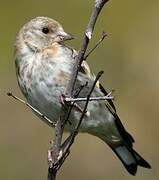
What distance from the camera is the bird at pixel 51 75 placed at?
6.26 metres

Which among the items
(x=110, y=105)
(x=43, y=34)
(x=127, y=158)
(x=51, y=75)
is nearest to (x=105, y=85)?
(x=127, y=158)

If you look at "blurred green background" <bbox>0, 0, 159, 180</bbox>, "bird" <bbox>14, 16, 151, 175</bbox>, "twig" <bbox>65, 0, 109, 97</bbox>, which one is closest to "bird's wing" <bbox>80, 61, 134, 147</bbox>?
"bird" <bbox>14, 16, 151, 175</bbox>

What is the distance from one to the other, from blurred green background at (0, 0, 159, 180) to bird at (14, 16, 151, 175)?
1885 millimetres

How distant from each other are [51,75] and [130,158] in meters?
1.30

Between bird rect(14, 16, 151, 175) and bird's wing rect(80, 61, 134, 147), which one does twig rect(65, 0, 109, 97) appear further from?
bird's wing rect(80, 61, 134, 147)

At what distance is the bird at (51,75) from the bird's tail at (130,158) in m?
0.39

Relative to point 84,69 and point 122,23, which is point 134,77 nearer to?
point 122,23

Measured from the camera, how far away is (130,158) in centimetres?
728

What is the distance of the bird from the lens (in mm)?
6258

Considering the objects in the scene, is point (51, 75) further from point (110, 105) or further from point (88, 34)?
point (88, 34)

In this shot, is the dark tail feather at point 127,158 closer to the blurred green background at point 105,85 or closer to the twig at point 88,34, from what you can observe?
the blurred green background at point 105,85
